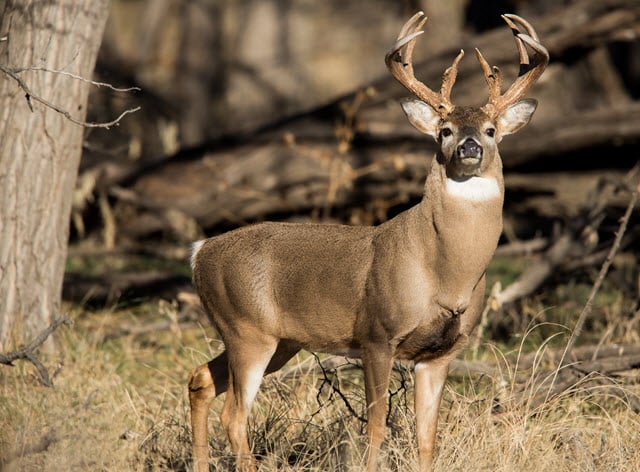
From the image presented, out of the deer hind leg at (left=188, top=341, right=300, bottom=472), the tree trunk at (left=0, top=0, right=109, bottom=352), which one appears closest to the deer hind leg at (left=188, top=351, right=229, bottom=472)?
the deer hind leg at (left=188, top=341, right=300, bottom=472)

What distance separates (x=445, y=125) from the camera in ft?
16.2

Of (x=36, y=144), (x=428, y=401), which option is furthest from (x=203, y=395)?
(x=36, y=144)

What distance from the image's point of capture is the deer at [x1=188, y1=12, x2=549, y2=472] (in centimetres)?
477

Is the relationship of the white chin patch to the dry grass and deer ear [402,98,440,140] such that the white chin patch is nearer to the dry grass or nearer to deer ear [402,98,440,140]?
deer ear [402,98,440,140]

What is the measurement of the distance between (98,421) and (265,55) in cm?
1790

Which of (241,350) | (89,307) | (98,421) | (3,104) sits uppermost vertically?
(3,104)

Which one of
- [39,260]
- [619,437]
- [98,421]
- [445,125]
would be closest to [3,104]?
[39,260]

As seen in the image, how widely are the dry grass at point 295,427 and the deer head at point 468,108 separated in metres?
1.24

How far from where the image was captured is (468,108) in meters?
4.99

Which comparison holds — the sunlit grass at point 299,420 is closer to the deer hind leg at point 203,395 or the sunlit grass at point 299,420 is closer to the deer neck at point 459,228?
the deer hind leg at point 203,395

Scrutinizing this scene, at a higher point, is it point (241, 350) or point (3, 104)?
point (3, 104)

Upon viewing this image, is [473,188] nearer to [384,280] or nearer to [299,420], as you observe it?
[384,280]

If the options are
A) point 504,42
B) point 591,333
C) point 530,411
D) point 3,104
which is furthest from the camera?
point 504,42

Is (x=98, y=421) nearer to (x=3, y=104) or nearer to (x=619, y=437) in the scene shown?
(x=3, y=104)
